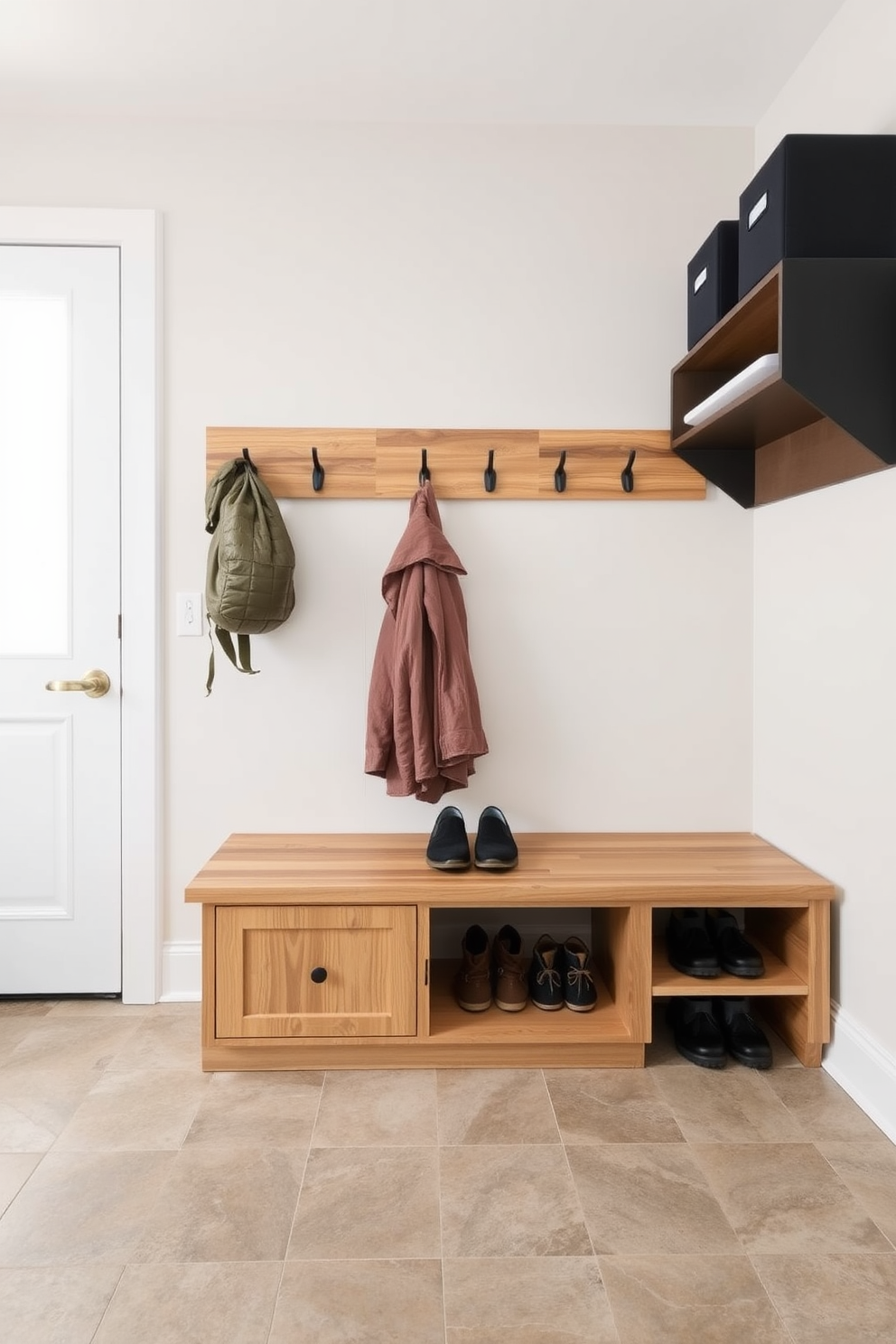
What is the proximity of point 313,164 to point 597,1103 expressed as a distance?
2.53 m

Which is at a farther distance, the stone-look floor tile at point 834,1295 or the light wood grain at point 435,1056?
the light wood grain at point 435,1056

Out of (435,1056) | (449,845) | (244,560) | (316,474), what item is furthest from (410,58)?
(435,1056)

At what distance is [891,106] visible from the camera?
182 cm

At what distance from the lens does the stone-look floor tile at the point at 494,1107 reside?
1.81m

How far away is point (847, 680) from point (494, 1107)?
124 centimetres

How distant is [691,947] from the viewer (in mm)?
2162

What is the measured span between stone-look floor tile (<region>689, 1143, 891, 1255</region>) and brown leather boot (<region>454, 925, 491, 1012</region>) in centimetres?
60

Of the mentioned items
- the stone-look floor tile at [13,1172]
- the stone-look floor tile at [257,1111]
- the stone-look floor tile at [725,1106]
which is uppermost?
the stone-look floor tile at [725,1106]

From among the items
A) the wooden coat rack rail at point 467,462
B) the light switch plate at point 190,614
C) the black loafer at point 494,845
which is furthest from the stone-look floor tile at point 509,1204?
the wooden coat rack rail at point 467,462

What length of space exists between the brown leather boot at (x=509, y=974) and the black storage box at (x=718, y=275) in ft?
5.41

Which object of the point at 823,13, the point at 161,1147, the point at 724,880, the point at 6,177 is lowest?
the point at 161,1147

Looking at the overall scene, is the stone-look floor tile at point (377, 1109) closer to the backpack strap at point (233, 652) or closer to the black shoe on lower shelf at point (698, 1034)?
the black shoe on lower shelf at point (698, 1034)

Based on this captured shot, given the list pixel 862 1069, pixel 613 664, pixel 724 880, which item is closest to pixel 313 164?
pixel 613 664

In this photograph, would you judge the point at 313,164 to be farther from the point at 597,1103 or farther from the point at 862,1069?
the point at 862,1069
